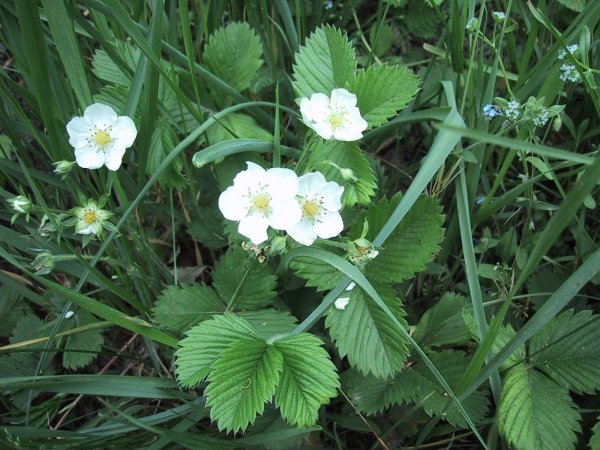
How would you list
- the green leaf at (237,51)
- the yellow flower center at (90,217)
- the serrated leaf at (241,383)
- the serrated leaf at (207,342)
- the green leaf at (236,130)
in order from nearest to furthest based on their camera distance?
the serrated leaf at (241,383) → the serrated leaf at (207,342) → the yellow flower center at (90,217) → the green leaf at (236,130) → the green leaf at (237,51)

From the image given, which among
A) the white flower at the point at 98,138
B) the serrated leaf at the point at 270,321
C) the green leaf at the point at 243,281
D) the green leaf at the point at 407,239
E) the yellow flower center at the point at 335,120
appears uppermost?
the yellow flower center at the point at 335,120

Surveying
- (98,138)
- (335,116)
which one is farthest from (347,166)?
(98,138)

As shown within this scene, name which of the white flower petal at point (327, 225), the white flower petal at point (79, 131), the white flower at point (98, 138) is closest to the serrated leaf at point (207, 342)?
the white flower petal at point (327, 225)

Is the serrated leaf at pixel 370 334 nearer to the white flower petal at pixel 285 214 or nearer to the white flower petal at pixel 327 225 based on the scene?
the white flower petal at pixel 327 225

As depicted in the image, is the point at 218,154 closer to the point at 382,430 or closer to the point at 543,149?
the point at 543,149

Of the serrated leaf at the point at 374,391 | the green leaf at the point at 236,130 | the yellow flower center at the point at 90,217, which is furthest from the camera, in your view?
the green leaf at the point at 236,130

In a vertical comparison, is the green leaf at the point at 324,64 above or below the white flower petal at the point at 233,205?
above
